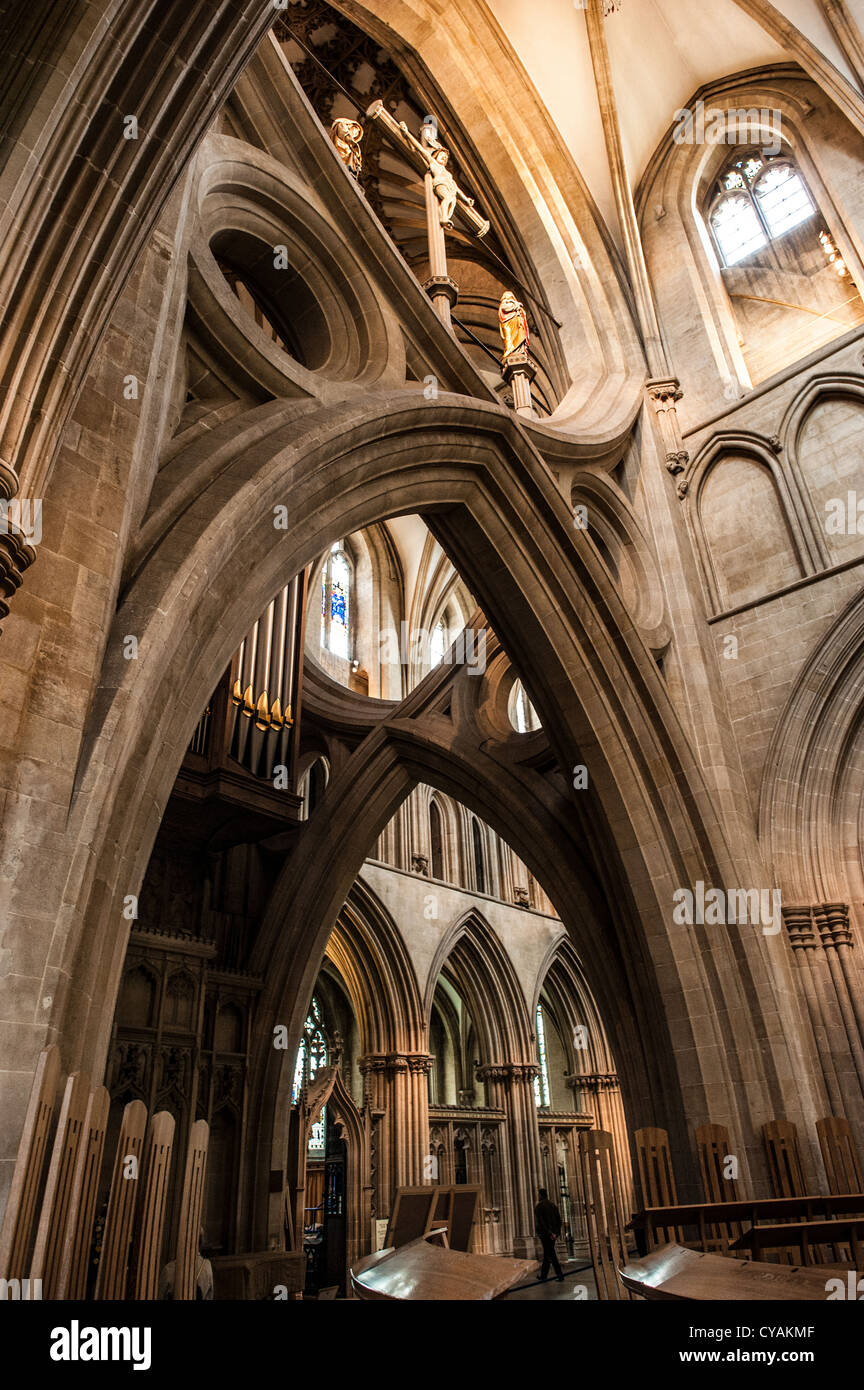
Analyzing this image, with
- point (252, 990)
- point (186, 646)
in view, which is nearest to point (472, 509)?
point (186, 646)

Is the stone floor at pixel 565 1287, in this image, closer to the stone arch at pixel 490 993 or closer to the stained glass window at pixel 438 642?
the stone arch at pixel 490 993

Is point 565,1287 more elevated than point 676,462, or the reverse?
point 676,462

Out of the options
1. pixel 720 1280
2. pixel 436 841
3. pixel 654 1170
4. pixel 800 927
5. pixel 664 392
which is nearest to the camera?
pixel 720 1280

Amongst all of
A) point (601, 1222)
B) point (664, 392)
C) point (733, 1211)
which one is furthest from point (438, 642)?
point (601, 1222)

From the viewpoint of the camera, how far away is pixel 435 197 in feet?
32.0

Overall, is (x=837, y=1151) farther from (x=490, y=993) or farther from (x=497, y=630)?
(x=490, y=993)

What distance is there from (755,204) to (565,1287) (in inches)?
567

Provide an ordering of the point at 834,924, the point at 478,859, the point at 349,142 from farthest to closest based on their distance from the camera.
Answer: the point at 478,859 → the point at 349,142 → the point at 834,924

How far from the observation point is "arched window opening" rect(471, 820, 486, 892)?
17.4m

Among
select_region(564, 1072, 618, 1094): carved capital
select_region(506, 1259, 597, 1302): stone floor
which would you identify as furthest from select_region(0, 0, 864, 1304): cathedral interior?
select_region(506, 1259, 597, 1302): stone floor

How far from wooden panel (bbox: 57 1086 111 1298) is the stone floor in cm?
822

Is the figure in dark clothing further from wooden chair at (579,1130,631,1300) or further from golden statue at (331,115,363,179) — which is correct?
golden statue at (331,115,363,179)

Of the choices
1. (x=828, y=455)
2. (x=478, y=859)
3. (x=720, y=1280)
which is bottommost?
(x=720, y=1280)
